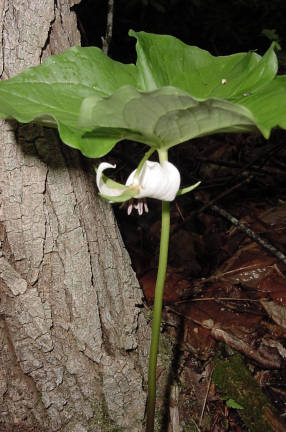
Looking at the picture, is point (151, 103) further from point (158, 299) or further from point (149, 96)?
point (158, 299)

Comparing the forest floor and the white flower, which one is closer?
the white flower

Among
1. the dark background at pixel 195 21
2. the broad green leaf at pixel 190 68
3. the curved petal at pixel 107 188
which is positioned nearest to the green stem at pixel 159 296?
the curved petal at pixel 107 188

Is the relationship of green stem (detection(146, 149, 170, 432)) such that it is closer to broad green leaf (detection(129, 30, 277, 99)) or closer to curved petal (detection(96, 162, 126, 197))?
curved petal (detection(96, 162, 126, 197))

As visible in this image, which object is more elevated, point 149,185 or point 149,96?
point 149,96

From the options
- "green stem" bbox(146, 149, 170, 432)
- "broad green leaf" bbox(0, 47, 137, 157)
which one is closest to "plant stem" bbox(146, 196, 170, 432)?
"green stem" bbox(146, 149, 170, 432)

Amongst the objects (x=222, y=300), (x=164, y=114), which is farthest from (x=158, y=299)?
(x=222, y=300)

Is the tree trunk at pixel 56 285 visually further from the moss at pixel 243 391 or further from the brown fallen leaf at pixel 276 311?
the brown fallen leaf at pixel 276 311

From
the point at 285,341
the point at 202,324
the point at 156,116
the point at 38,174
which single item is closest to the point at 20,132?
the point at 38,174
